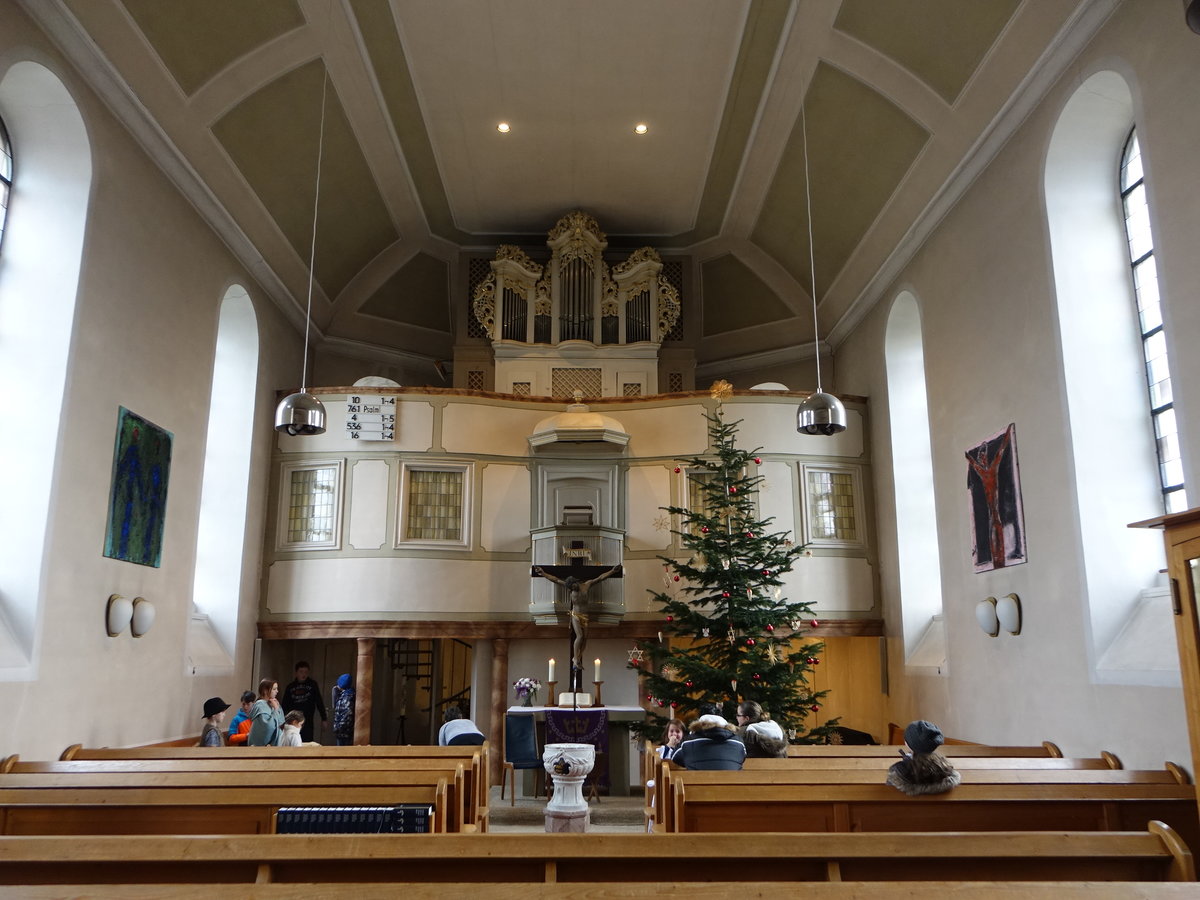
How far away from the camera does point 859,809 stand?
5453 millimetres

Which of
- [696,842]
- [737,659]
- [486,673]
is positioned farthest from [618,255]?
[696,842]

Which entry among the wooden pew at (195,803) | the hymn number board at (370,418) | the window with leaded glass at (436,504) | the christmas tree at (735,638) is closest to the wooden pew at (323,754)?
the wooden pew at (195,803)

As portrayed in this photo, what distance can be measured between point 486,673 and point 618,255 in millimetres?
7055

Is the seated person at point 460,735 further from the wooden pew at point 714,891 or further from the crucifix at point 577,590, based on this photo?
the wooden pew at point 714,891

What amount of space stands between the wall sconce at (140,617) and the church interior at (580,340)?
7cm

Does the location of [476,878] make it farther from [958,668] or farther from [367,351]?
[367,351]

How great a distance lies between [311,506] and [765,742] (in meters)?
7.49

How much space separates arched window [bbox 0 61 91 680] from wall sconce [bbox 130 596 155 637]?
4.63ft

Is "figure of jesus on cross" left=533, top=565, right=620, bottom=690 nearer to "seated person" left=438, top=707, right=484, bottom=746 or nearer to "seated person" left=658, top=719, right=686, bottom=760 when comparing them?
"seated person" left=438, top=707, right=484, bottom=746

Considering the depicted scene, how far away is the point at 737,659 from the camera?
9.33 meters

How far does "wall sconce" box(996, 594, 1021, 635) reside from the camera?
8.81 m

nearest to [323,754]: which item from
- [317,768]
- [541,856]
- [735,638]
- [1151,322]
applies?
[317,768]

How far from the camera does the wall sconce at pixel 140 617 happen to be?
29.6 feet

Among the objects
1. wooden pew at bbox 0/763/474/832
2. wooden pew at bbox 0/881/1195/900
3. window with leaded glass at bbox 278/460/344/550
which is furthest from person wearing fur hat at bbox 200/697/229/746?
wooden pew at bbox 0/881/1195/900
